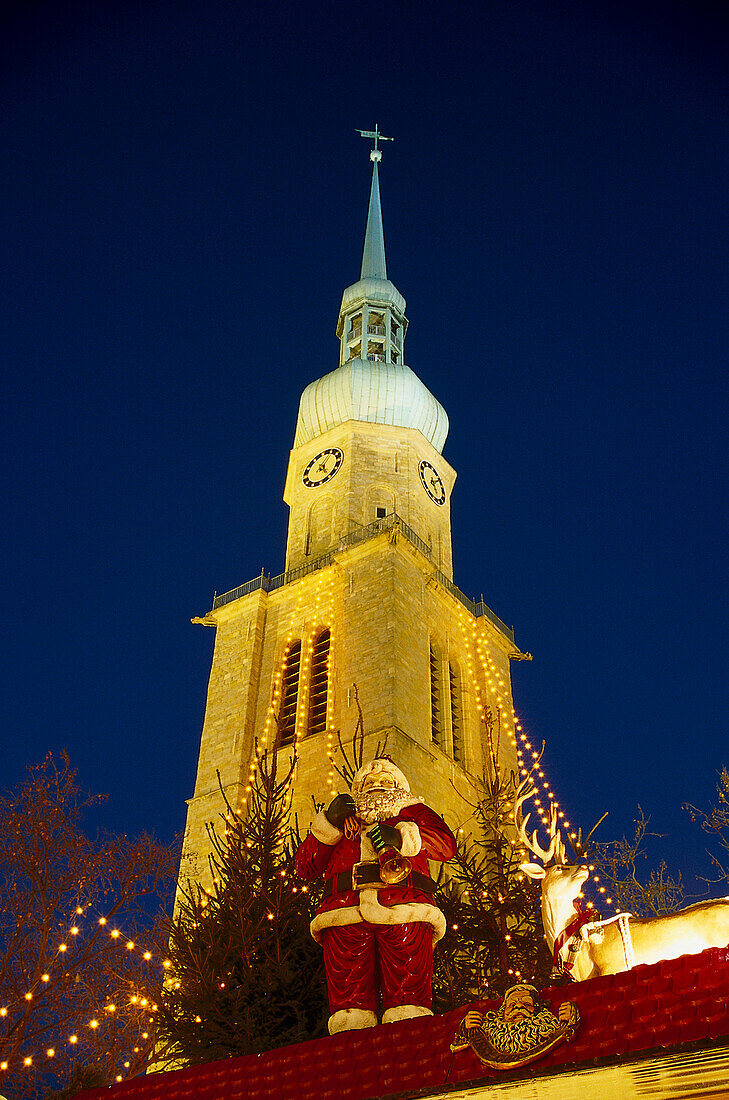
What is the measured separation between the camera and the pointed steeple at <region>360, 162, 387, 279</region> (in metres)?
42.4

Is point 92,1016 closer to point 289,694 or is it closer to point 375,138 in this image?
point 289,694

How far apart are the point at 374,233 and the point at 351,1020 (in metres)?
42.2

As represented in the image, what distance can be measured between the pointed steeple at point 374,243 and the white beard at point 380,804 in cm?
3618

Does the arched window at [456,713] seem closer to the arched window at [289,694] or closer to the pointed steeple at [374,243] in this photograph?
the arched window at [289,694]

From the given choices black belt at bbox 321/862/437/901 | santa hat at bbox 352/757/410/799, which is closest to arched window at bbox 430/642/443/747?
santa hat at bbox 352/757/410/799

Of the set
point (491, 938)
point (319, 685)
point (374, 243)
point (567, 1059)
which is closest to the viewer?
point (567, 1059)

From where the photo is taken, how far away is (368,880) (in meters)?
7.70

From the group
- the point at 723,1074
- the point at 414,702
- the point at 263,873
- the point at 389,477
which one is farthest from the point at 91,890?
the point at 389,477

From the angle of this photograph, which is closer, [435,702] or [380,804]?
[380,804]

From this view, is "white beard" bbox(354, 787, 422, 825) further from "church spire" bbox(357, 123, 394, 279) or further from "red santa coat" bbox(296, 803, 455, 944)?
"church spire" bbox(357, 123, 394, 279)

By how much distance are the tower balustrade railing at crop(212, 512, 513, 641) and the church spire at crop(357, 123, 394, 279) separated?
15.4 metres

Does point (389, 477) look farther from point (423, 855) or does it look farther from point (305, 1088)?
point (305, 1088)

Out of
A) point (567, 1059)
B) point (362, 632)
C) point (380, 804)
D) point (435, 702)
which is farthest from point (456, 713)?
point (567, 1059)

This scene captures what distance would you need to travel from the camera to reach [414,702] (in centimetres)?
2559
